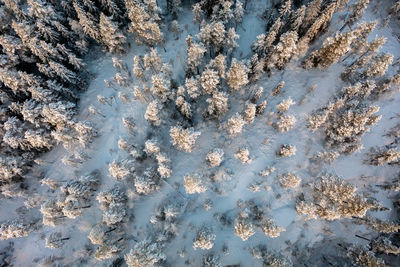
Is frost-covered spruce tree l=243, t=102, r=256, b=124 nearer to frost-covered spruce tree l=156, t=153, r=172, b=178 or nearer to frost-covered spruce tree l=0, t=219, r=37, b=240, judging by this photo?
frost-covered spruce tree l=156, t=153, r=172, b=178

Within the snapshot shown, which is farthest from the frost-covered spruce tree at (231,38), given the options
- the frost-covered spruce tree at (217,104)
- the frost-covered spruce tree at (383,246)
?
the frost-covered spruce tree at (383,246)

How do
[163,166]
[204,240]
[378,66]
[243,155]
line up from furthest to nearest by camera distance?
1. [378,66]
2. [243,155]
3. [163,166]
4. [204,240]

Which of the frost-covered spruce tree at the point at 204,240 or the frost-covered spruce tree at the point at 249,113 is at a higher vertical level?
the frost-covered spruce tree at the point at 249,113

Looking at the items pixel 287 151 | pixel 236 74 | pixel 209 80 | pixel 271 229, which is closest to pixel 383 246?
pixel 271 229

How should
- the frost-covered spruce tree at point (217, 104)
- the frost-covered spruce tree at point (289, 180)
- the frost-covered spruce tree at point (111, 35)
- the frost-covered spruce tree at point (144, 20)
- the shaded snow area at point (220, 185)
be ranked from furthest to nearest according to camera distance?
the frost-covered spruce tree at point (111, 35)
the frost-covered spruce tree at point (144, 20)
the frost-covered spruce tree at point (217, 104)
the shaded snow area at point (220, 185)
the frost-covered spruce tree at point (289, 180)

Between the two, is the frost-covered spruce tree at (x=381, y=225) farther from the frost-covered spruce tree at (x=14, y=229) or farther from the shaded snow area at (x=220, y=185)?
the frost-covered spruce tree at (x=14, y=229)

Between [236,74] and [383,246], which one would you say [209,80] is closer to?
[236,74]
